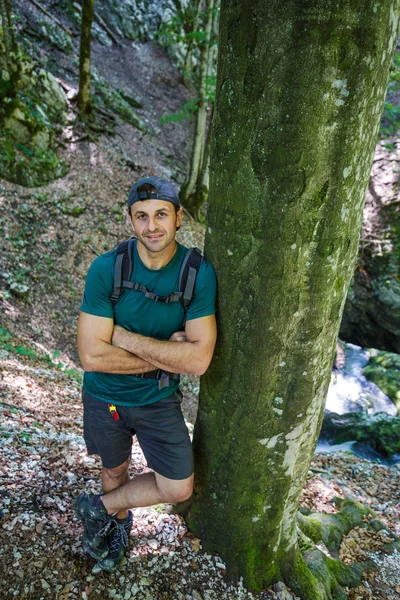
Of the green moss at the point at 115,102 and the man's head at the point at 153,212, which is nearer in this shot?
the man's head at the point at 153,212

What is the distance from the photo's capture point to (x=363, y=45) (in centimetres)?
175

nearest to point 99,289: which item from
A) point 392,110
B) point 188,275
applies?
point 188,275

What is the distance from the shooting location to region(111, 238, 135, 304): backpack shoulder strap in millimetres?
2463

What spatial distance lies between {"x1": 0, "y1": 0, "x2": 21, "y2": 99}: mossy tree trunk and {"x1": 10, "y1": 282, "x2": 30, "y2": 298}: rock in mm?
4889

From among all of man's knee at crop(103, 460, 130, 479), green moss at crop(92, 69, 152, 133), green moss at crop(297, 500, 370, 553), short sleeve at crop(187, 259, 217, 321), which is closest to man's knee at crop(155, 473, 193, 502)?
man's knee at crop(103, 460, 130, 479)

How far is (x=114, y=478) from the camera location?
2.90 metres

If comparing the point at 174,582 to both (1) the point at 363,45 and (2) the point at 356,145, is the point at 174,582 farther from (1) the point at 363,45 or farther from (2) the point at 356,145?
(1) the point at 363,45

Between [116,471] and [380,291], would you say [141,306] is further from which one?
[380,291]

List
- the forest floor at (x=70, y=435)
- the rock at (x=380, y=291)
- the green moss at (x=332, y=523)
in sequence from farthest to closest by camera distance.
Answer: the rock at (x=380, y=291)
the green moss at (x=332, y=523)
the forest floor at (x=70, y=435)

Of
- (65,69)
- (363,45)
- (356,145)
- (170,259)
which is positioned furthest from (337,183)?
(65,69)

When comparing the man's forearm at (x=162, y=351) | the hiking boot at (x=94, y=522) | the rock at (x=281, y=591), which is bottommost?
the rock at (x=281, y=591)

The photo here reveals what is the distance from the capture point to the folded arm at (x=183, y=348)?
92.5 inches

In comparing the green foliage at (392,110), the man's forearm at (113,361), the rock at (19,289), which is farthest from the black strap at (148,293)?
the rock at (19,289)

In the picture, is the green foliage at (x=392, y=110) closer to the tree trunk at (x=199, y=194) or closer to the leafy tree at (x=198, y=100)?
the leafy tree at (x=198, y=100)
